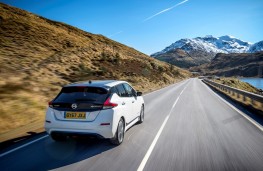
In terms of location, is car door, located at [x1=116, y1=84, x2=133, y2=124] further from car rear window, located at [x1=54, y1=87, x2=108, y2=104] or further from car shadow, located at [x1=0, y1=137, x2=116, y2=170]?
car shadow, located at [x1=0, y1=137, x2=116, y2=170]

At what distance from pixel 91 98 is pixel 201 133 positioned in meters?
3.81

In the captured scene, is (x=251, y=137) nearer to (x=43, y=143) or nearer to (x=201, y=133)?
(x=201, y=133)

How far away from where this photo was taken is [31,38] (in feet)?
131

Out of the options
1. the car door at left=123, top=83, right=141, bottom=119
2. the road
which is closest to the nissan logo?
the road

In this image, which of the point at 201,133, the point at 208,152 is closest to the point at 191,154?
the point at 208,152

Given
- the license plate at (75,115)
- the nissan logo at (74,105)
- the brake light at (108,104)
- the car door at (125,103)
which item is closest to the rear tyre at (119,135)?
the car door at (125,103)

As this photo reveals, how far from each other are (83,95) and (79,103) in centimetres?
34

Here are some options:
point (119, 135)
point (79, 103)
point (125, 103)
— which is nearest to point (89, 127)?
point (79, 103)

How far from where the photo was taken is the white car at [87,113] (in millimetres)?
5801

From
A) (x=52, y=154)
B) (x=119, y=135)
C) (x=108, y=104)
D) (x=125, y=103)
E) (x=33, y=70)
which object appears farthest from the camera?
(x=33, y=70)

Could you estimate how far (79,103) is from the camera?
5879 millimetres

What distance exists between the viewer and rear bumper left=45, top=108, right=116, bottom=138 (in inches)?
227

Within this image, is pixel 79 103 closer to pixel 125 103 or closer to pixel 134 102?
pixel 125 103

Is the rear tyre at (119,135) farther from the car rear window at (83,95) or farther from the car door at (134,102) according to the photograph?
the car door at (134,102)
